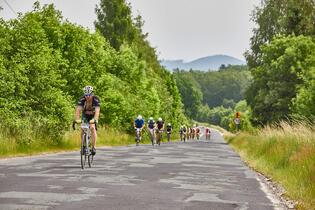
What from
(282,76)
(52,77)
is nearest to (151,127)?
(52,77)

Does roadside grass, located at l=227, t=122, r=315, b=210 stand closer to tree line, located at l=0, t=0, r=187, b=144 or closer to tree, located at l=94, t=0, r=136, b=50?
tree line, located at l=0, t=0, r=187, b=144

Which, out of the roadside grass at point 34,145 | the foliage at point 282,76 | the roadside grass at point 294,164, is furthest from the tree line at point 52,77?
the foliage at point 282,76

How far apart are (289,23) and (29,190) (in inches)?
2051

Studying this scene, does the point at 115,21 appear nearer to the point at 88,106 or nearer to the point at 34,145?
the point at 34,145

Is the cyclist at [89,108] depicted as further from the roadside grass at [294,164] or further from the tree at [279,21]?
the tree at [279,21]

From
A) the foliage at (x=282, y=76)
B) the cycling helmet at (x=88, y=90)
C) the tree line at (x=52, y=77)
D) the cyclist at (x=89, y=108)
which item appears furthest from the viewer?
the foliage at (x=282, y=76)

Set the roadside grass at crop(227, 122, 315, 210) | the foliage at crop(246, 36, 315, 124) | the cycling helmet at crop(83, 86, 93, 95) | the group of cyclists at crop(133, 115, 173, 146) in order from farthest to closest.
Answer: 1. the foliage at crop(246, 36, 315, 124)
2. the group of cyclists at crop(133, 115, 173, 146)
3. the cycling helmet at crop(83, 86, 93, 95)
4. the roadside grass at crop(227, 122, 315, 210)

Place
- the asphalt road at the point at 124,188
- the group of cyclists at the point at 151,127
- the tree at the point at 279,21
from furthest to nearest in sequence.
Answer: the tree at the point at 279,21, the group of cyclists at the point at 151,127, the asphalt road at the point at 124,188

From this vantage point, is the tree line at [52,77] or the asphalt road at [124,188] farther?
the tree line at [52,77]

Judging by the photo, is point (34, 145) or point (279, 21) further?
point (279, 21)

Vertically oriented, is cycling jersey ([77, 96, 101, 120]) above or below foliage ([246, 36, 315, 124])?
below

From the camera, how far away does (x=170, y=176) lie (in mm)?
13875

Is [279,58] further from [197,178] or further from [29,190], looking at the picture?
[29,190]

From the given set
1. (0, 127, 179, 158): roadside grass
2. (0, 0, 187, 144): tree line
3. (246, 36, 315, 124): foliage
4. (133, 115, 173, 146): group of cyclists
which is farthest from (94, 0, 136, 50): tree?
(0, 127, 179, 158): roadside grass
